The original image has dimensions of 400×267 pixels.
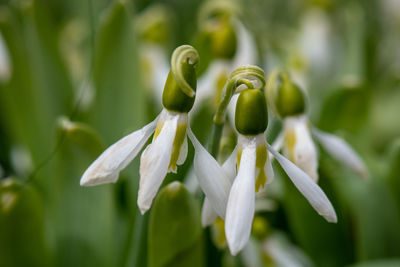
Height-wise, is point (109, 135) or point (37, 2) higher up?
point (37, 2)

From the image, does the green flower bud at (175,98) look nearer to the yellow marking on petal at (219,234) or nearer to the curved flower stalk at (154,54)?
the yellow marking on petal at (219,234)

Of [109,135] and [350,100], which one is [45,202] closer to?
[109,135]

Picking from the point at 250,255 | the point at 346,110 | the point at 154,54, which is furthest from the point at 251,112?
the point at 154,54

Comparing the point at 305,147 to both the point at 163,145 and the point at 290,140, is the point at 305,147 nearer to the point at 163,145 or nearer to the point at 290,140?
the point at 290,140

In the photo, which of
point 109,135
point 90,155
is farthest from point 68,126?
point 109,135

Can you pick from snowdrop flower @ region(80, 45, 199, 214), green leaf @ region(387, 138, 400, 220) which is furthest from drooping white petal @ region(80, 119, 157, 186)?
green leaf @ region(387, 138, 400, 220)

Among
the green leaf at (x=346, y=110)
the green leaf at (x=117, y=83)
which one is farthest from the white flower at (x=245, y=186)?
the green leaf at (x=346, y=110)
